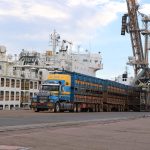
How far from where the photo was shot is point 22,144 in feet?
38.2

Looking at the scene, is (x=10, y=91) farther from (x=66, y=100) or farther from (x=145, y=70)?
(x=145, y=70)

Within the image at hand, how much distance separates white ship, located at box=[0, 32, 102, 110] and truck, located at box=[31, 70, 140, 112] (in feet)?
39.0

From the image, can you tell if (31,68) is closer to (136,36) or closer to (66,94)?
(136,36)

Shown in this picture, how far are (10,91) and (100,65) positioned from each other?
2698 cm

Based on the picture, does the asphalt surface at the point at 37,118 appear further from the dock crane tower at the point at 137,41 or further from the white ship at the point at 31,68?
the dock crane tower at the point at 137,41

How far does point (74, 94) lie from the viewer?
41.8m

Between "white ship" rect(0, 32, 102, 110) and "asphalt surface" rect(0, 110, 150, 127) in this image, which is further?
"white ship" rect(0, 32, 102, 110)

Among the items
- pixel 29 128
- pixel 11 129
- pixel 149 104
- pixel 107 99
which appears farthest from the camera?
pixel 149 104

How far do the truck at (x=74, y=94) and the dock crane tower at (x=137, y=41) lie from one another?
48.6 ft

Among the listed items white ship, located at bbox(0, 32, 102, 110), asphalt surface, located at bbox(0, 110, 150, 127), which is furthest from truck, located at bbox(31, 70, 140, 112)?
white ship, located at bbox(0, 32, 102, 110)

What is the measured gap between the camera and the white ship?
185 feet

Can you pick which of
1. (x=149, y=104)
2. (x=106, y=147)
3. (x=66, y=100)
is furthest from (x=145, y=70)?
(x=106, y=147)

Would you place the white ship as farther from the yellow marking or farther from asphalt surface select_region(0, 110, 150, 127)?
asphalt surface select_region(0, 110, 150, 127)

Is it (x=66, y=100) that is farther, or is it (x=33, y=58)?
(x=33, y=58)
